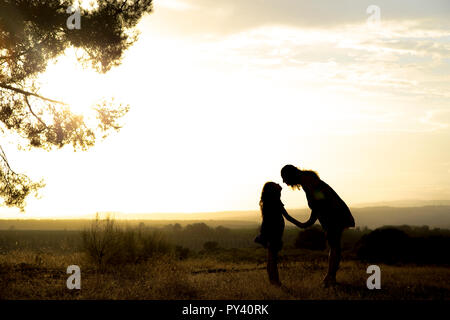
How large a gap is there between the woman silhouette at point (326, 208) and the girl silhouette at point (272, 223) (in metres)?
0.21

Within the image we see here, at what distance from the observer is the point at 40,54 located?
1254 cm

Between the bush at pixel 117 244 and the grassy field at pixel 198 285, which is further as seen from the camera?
the bush at pixel 117 244

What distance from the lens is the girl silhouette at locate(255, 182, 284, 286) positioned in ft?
31.0

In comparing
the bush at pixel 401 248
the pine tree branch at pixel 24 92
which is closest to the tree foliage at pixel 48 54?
the pine tree branch at pixel 24 92

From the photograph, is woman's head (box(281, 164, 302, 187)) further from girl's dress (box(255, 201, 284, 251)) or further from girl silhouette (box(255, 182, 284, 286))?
girl's dress (box(255, 201, 284, 251))

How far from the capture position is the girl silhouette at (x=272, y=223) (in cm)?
946

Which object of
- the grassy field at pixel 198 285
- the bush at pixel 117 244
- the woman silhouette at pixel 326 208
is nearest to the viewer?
the grassy field at pixel 198 285

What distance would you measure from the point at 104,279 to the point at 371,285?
5953 mm

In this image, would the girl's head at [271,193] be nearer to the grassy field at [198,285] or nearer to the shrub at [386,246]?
the grassy field at [198,285]

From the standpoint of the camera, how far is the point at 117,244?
1534cm

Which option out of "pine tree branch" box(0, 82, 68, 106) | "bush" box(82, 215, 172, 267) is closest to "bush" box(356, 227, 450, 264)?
"bush" box(82, 215, 172, 267)

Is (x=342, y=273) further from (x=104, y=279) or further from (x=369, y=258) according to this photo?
(x=369, y=258)

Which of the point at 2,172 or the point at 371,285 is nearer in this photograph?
the point at 371,285
